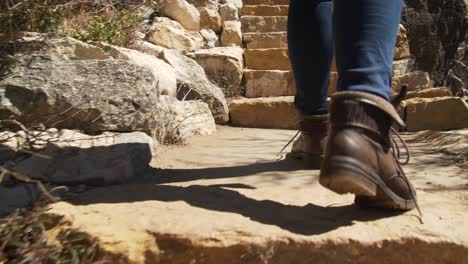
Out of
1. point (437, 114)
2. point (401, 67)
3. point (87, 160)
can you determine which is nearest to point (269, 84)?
point (401, 67)

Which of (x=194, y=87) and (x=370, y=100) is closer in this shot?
(x=370, y=100)

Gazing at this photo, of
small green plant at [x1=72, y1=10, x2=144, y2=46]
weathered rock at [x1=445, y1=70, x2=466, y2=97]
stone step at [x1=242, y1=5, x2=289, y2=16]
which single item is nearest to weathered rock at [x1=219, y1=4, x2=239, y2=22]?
stone step at [x1=242, y1=5, x2=289, y2=16]

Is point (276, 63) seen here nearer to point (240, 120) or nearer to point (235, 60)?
point (235, 60)

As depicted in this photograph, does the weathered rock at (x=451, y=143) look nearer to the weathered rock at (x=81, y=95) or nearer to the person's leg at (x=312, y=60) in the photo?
the person's leg at (x=312, y=60)

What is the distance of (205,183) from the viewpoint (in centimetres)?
154

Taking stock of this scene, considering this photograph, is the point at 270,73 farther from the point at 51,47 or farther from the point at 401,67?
the point at 51,47

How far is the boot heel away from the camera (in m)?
1.03

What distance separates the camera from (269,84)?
4461 millimetres

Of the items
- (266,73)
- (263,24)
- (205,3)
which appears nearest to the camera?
(266,73)

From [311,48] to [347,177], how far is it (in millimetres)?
667

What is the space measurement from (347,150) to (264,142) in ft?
5.84

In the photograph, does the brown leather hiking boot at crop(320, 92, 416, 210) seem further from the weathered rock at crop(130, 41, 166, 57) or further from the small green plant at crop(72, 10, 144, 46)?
the weathered rock at crop(130, 41, 166, 57)

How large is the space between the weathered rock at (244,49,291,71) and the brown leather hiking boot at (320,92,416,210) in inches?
149

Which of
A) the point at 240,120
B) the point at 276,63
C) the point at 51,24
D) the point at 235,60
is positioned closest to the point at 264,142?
the point at 240,120
